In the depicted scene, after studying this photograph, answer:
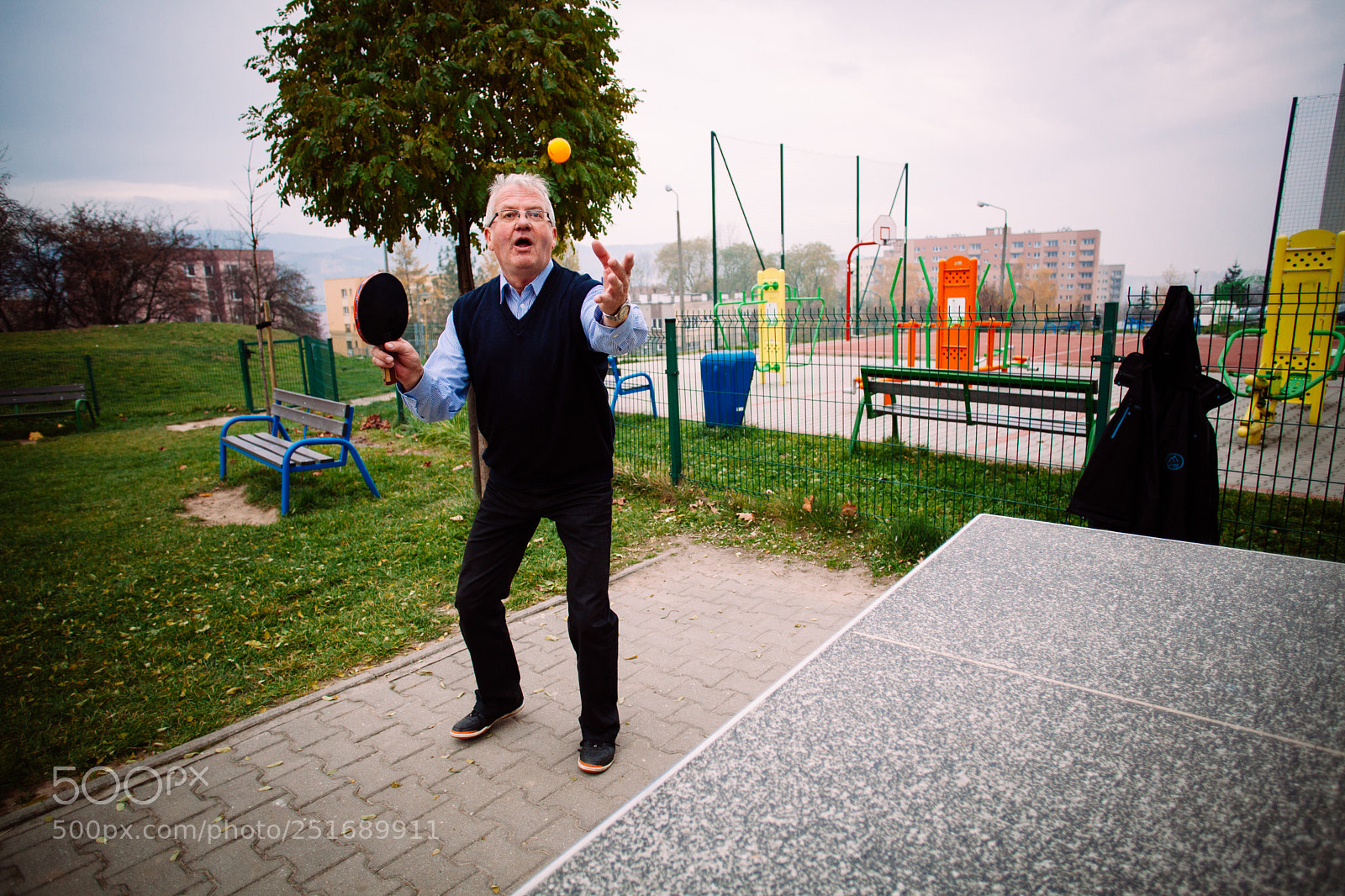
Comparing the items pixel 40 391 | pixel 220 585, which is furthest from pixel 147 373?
pixel 220 585

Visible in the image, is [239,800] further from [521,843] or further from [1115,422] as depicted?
[1115,422]

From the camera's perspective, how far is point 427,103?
27.6 ft

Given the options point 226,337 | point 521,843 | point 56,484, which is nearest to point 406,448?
point 56,484

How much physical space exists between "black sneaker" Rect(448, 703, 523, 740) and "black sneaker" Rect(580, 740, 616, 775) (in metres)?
0.49

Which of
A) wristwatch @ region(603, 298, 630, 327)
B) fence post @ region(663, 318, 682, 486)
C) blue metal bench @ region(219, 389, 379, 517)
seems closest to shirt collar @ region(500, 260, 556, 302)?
wristwatch @ region(603, 298, 630, 327)

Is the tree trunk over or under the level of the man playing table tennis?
over

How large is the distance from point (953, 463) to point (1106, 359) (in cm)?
280

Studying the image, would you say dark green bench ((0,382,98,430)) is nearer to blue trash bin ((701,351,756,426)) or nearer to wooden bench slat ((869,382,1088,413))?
blue trash bin ((701,351,756,426))

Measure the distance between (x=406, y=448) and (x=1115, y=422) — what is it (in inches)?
327

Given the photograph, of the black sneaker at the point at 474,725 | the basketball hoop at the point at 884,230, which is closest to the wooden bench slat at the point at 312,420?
the black sneaker at the point at 474,725

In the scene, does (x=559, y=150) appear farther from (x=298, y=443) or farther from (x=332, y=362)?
(x=332, y=362)

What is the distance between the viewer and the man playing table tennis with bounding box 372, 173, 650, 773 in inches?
98.7

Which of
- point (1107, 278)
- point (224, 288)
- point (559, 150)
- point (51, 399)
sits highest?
point (1107, 278)

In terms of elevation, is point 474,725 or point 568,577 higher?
point 568,577
